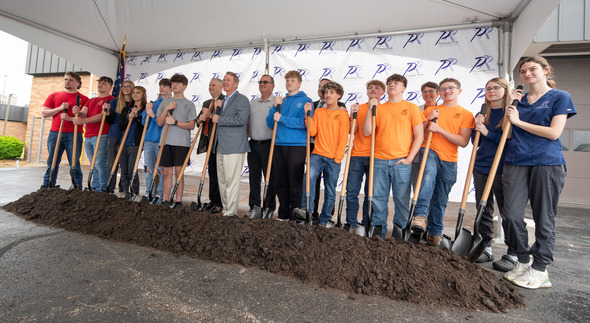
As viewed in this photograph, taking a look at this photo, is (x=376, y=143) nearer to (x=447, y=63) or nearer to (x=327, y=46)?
(x=447, y=63)

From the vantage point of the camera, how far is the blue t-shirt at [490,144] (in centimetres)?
310

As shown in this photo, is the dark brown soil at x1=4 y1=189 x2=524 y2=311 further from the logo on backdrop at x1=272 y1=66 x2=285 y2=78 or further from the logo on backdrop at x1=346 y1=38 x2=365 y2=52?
the logo on backdrop at x1=346 y1=38 x2=365 y2=52

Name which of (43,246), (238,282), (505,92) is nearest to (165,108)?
(43,246)

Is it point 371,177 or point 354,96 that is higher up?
point 354,96

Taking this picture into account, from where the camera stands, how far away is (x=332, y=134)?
12.2ft

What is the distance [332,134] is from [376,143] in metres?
0.53

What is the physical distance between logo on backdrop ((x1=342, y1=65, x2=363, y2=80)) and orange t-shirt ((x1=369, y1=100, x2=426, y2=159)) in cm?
226

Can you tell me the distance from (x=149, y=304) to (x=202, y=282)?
1.35ft

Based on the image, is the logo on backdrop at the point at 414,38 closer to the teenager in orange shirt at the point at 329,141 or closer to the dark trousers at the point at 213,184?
the teenager in orange shirt at the point at 329,141

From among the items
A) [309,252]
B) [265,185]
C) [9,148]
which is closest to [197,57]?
[265,185]

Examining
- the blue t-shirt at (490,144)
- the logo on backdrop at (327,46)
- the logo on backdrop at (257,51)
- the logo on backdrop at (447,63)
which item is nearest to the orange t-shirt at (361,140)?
the blue t-shirt at (490,144)

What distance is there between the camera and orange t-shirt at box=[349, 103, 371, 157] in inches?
142

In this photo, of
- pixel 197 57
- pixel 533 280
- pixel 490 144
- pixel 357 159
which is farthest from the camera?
pixel 197 57

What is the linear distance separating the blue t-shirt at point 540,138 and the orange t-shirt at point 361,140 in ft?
4.48
